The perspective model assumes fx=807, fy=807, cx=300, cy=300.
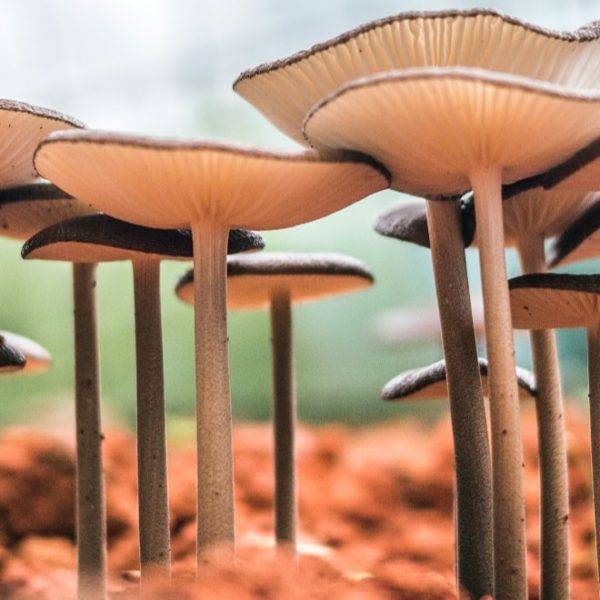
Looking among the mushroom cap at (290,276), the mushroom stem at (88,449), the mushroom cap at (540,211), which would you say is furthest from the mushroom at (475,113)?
the mushroom stem at (88,449)

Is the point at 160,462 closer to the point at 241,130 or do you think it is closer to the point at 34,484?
the point at 34,484

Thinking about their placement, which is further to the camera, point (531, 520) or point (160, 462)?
point (531, 520)

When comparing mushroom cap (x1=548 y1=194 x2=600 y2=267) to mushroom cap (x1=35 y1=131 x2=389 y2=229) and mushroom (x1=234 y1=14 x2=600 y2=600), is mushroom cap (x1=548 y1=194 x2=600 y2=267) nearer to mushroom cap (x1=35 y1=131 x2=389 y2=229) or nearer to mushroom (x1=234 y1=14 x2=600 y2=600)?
mushroom (x1=234 y1=14 x2=600 y2=600)

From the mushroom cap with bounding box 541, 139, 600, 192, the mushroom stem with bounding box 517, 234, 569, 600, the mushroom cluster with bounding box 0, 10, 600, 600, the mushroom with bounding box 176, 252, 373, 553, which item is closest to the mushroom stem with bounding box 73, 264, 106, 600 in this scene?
the mushroom cluster with bounding box 0, 10, 600, 600

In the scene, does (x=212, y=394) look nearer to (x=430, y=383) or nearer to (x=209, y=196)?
(x=209, y=196)

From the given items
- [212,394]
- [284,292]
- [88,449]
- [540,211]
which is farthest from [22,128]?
[540,211]

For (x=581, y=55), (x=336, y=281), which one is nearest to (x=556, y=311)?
(x=581, y=55)
